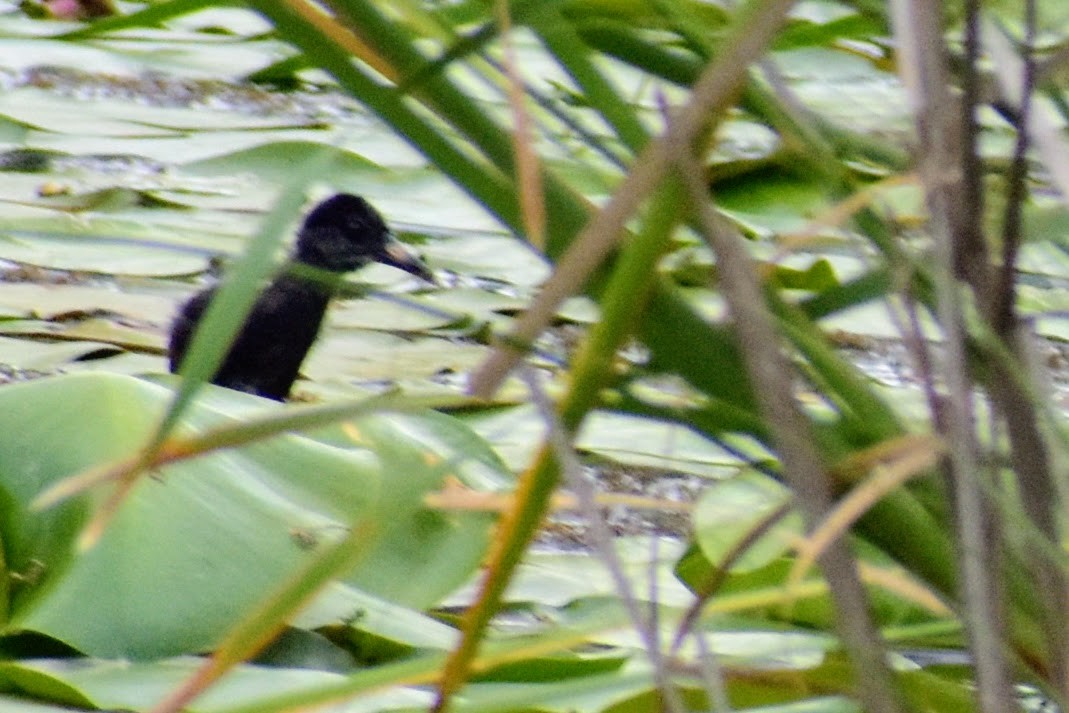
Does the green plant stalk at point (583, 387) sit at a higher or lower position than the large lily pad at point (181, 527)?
higher

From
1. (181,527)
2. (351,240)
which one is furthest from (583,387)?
(351,240)

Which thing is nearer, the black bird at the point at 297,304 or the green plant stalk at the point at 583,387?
the green plant stalk at the point at 583,387

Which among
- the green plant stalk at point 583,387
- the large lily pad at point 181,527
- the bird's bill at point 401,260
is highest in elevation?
the green plant stalk at point 583,387

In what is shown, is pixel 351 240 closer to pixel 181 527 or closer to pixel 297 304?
pixel 297 304

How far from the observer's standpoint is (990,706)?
668 mm

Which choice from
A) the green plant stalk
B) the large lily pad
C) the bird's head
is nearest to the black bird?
the bird's head

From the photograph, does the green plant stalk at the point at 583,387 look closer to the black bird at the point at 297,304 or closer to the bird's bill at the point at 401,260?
the black bird at the point at 297,304

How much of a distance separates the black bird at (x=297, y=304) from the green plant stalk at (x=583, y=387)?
1.30 metres

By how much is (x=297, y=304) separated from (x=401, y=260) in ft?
0.87

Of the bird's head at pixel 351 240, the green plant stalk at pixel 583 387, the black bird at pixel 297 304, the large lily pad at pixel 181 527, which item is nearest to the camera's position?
the green plant stalk at pixel 583 387

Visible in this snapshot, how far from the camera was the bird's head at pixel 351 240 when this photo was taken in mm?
2480

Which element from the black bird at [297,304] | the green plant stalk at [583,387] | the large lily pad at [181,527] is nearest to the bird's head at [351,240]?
the black bird at [297,304]

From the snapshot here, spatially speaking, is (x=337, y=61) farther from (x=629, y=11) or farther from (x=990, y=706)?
(x=990, y=706)

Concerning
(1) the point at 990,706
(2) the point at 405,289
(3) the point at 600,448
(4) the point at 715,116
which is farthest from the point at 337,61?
(2) the point at 405,289
